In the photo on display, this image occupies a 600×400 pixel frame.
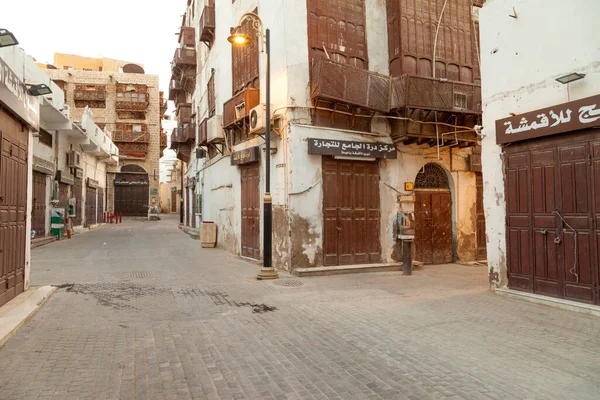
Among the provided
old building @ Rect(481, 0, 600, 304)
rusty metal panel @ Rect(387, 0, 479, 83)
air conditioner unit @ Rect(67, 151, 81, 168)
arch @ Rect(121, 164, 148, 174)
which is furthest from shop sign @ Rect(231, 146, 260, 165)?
arch @ Rect(121, 164, 148, 174)

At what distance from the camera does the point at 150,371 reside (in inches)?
168

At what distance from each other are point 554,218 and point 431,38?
759 centimetres

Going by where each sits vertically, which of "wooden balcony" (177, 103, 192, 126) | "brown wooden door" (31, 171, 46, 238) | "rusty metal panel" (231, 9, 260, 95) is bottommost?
"brown wooden door" (31, 171, 46, 238)

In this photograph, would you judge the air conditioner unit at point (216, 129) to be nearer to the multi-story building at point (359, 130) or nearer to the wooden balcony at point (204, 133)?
the multi-story building at point (359, 130)

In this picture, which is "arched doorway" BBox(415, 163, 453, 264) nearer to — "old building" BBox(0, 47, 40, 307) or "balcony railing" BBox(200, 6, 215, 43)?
"old building" BBox(0, 47, 40, 307)

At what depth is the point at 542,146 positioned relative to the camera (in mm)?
7180

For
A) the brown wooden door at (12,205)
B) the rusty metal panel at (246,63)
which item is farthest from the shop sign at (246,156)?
the brown wooden door at (12,205)

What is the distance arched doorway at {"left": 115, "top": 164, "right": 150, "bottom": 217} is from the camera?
44.6 metres

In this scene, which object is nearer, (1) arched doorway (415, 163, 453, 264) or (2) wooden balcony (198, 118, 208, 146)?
(1) arched doorway (415, 163, 453, 264)

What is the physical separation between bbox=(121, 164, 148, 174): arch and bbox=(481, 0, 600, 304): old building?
42959mm

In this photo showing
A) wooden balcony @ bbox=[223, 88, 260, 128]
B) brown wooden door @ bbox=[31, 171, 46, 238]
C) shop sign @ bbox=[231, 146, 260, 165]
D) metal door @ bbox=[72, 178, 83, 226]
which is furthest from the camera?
metal door @ bbox=[72, 178, 83, 226]

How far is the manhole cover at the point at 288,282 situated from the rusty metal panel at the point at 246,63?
20.1 ft

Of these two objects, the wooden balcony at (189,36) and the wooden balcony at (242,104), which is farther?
the wooden balcony at (189,36)

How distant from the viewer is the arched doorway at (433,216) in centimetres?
1293
